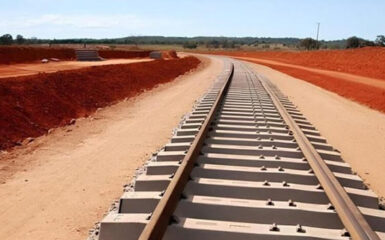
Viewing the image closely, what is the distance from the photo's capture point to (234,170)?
213 inches

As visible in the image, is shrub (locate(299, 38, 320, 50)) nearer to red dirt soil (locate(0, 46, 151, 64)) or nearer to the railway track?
red dirt soil (locate(0, 46, 151, 64))

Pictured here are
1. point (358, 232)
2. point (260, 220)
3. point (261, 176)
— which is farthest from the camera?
point (261, 176)

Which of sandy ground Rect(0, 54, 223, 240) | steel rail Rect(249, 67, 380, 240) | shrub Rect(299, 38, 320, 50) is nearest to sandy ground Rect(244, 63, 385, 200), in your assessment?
steel rail Rect(249, 67, 380, 240)

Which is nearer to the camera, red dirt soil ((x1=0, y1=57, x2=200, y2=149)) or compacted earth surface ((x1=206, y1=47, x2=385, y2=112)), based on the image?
red dirt soil ((x1=0, y1=57, x2=200, y2=149))

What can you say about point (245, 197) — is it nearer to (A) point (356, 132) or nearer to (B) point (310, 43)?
(A) point (356, 132)

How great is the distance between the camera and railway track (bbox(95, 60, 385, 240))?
3.76 meters

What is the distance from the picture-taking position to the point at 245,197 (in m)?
4.67

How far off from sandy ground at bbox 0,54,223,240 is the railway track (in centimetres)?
81

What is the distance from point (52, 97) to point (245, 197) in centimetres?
1030

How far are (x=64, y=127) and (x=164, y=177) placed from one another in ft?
A: 22.0

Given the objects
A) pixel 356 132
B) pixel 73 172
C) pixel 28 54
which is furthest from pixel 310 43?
pixel 73 172

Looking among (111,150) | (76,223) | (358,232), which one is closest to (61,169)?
(111,150)

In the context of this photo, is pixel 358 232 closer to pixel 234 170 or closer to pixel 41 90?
pixel 234 170

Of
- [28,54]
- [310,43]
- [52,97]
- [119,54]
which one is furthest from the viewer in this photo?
[310,43]
